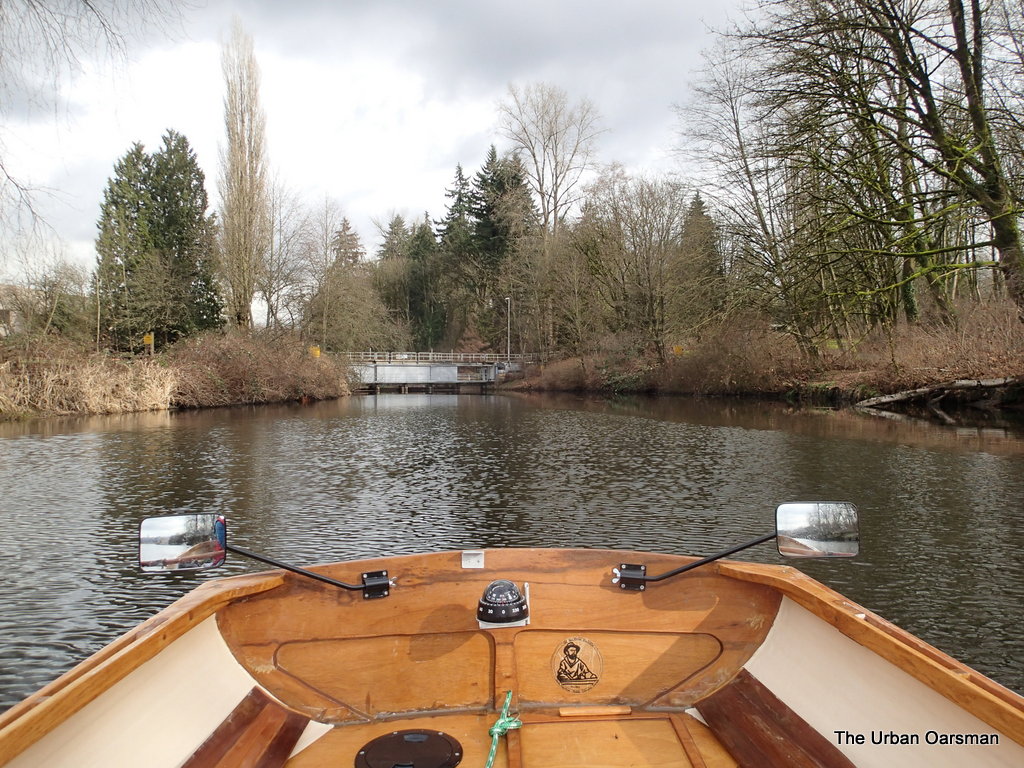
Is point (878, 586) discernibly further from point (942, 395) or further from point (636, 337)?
point (636, 337)

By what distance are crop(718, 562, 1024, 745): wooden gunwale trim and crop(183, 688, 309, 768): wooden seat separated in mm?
1858

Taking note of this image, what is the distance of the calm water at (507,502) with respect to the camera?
16.9 ft

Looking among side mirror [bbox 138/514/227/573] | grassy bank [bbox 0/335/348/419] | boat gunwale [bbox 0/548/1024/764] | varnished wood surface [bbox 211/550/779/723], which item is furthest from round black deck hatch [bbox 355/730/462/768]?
grassy bank [bbox 0/335/348/419]

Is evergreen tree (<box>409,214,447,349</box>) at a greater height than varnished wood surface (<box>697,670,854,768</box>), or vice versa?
evergreen tree (<box>409,214,447,349</box>)

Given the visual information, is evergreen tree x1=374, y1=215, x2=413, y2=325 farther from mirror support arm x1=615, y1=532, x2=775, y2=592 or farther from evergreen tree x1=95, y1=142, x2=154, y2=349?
mirror support arm x1=615, y1=532, x2=775, y2=592

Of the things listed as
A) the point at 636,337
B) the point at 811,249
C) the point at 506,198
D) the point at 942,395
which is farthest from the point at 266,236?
the point at 942,395

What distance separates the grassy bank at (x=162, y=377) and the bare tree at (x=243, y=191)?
277cm

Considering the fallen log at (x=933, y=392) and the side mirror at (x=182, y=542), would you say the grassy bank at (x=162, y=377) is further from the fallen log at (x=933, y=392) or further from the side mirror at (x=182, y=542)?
the fallen log at (x=933, y=392)

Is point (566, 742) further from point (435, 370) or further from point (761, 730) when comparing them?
point (435, 370)

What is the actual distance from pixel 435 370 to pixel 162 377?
2572 centimetres

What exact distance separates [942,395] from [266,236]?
1092 inches

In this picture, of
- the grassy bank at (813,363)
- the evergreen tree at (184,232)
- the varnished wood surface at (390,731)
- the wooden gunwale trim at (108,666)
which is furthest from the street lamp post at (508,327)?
the varnished wood surface at (390,731)

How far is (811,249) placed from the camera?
1412 cm

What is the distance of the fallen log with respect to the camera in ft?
58.2
